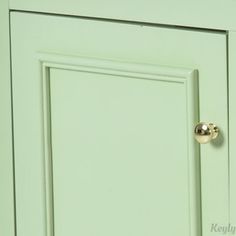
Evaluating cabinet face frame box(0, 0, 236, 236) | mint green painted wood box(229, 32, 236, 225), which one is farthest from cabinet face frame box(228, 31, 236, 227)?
cabinet face frame box(0, 0, 236, 236)

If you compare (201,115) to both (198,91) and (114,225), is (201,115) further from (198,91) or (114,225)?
(114,225)

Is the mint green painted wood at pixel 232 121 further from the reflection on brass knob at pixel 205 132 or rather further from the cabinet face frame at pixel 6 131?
the cabinet face frame at pixel 6 131

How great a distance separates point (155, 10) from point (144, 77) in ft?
0.28

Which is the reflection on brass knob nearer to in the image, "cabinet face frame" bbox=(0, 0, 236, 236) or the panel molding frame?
the panel molding frame

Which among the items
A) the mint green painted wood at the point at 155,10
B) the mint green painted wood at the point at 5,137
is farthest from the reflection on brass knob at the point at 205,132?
the mint green painted wood at the point at 5,137

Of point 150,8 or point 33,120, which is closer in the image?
point 150,8

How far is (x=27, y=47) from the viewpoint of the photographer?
1.28 metres

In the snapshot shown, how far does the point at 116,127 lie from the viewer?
3.94ft

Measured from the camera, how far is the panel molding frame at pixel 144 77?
3.67 ft

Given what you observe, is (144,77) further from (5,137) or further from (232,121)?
(5,137)

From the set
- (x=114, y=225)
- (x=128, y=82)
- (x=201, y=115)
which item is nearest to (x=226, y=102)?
(x=201, y=115)

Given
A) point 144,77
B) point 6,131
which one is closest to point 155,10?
point 144,77

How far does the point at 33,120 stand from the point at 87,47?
14 cm

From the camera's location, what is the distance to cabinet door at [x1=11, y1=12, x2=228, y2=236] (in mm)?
1120
